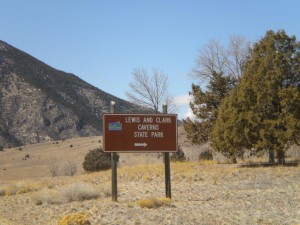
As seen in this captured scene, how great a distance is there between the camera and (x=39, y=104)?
322 feet

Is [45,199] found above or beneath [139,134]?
beneath

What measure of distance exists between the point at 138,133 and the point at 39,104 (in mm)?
88057

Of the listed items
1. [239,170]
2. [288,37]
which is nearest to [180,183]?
[239,170]

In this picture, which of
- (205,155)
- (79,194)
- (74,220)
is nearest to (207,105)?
(205,155)

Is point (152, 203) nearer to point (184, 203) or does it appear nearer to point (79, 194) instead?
point (184, 203)

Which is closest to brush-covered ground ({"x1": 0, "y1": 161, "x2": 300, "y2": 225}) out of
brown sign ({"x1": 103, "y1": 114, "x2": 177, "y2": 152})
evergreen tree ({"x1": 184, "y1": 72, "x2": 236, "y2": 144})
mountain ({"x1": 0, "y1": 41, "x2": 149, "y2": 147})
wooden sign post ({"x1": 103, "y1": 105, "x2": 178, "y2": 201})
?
wooden sign post ({"x1": 103, "y1": 105, "x2": 178, "y2": 201})

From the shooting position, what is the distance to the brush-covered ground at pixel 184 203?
1010cm

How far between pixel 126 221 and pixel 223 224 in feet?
7.12

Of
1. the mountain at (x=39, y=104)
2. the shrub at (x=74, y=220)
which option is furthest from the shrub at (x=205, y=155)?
the mountain at (x=39, y=104)

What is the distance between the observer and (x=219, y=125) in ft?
81.3

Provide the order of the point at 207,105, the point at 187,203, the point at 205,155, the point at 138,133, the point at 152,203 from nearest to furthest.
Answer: the point at 152,203 → the point at 187,203 → the point at 138,133 → the point at 207,105 → the point at 205,155

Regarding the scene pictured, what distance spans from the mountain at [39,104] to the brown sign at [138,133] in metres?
70.8

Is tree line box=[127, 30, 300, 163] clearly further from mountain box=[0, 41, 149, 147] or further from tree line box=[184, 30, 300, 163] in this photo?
mountain box=[0, 41, 149, 147]

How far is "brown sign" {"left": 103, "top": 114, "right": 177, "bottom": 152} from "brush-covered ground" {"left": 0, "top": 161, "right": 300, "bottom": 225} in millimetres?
1523
